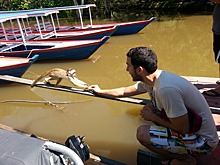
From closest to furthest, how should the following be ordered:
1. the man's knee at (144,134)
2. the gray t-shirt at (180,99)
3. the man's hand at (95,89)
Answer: the gray t-shirt at (180,99) < the man's knee at (144,134) < the man's hand at (95,89)

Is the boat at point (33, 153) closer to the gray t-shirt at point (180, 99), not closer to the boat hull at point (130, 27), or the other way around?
the gray t-shirt at point (180, 99)

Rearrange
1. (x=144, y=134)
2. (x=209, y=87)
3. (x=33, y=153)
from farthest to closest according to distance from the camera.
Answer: (x=209, y=87), (x=144, y=134), (x=33, y=153)

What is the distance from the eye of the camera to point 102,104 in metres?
4.67

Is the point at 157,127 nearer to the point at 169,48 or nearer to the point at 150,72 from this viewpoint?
the point at 150,72

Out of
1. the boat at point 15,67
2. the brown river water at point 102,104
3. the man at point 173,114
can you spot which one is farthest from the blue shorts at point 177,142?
the boat at point 15,67

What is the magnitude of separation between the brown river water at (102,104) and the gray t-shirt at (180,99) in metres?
1.36

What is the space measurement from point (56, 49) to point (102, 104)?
2944mm

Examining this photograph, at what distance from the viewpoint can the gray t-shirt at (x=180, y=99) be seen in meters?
1.86

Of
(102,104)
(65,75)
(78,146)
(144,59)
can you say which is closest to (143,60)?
(144,59)

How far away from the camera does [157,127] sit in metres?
2.20

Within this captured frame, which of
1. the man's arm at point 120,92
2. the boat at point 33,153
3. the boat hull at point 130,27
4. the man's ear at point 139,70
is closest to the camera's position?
the boat at point 33,153

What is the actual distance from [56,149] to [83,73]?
5.10 meters

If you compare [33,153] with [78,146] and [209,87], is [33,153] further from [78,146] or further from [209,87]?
[209,87]

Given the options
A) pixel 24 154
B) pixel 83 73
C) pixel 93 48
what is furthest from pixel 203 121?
pixel 93 48
